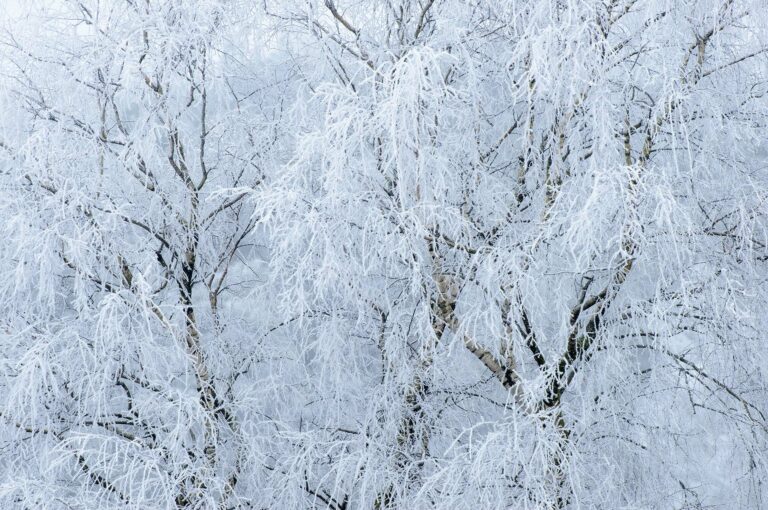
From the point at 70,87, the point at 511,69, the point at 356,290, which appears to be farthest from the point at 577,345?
the point at 70,87


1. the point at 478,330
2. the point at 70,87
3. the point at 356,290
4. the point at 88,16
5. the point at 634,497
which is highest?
the point at 88,16

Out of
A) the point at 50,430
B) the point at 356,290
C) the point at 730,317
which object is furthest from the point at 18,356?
the point at 730,317

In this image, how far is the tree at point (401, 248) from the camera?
3.56m

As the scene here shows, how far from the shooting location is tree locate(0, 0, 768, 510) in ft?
11.7

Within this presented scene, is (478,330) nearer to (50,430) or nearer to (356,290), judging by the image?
(356,290)

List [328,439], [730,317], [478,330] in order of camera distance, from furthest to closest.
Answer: [478,330], [328,439], [730,317]

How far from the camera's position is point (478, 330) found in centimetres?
459

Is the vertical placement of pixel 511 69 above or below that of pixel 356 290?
above

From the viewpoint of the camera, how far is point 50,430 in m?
4.09

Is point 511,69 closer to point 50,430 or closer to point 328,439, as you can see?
point 328,439

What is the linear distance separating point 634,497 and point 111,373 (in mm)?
2675

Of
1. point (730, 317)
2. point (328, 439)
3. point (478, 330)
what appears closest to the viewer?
point (730, 317)

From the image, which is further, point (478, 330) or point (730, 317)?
point (478, 330)

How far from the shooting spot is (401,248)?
3.56m
